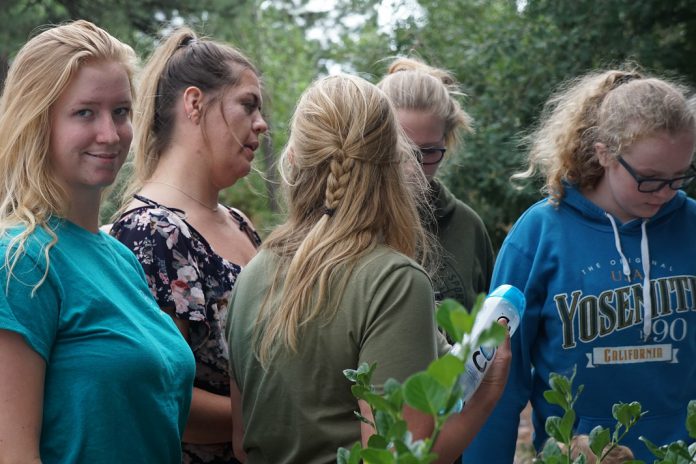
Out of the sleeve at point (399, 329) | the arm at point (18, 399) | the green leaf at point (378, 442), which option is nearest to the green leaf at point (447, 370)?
the green leaf at point (378, 442)

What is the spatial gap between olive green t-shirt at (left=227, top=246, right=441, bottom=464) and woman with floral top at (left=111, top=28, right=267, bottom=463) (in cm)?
41

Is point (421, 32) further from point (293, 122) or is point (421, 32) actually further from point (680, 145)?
point (293, 122)

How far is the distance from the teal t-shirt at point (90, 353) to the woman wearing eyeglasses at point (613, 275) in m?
1.35

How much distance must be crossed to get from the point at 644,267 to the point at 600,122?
19.7 inches

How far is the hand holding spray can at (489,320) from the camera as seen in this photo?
7.16 ft

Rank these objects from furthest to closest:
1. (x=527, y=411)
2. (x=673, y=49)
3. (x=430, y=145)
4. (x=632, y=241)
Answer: (x=527, y=411) < (x=673, y=49) < (x=430, y=145) < (x=632, y=241)

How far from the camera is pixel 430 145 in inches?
137

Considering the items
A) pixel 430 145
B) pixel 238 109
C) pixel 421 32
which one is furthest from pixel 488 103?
pixel 238 109

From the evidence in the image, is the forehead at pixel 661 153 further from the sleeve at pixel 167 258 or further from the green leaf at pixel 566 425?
the green leaf at pixel 566 425

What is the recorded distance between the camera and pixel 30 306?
1.94 metres

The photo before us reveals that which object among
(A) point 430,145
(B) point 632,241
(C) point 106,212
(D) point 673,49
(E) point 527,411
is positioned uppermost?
(D) point 673,49

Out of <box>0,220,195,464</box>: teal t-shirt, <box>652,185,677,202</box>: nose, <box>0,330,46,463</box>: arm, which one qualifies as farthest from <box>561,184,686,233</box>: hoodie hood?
<box>0,330,46,463</box>: arm

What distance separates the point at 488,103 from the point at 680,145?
4.09m

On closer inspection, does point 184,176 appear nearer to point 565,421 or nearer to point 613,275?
point 613,275
